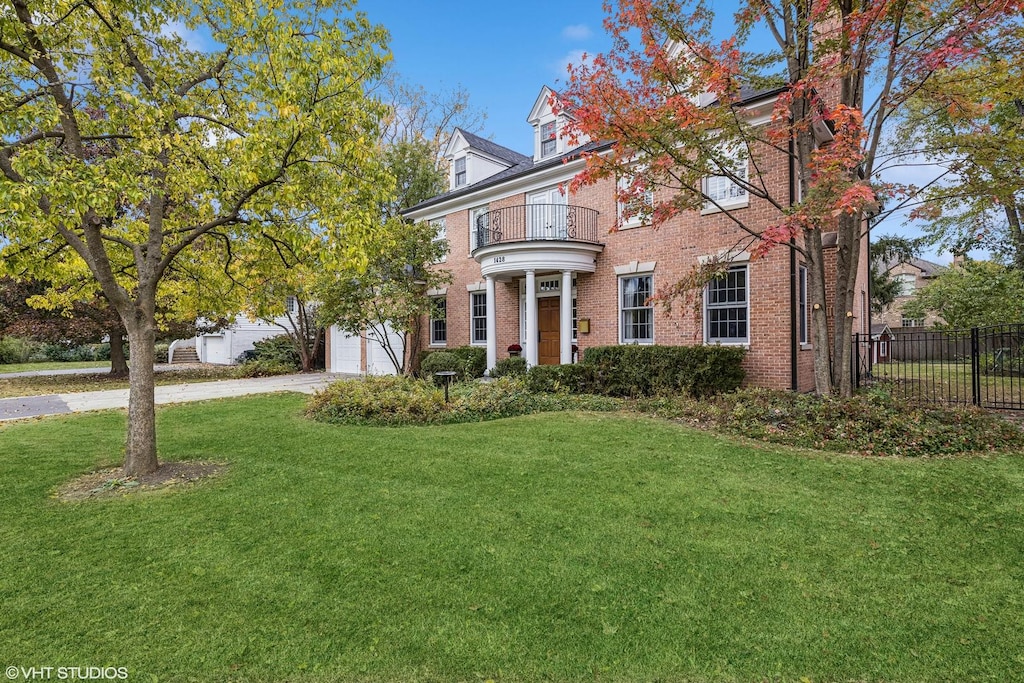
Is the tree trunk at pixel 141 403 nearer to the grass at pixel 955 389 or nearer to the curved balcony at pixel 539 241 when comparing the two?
the curved balcony at pixel 539 241

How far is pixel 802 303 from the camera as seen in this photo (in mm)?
11227

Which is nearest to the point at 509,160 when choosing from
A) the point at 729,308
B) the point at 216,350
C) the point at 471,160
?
the point at 471,160

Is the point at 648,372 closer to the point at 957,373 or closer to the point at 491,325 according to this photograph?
the point at 491,325

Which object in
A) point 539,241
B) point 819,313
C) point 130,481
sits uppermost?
point 539,241

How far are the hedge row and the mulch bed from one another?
6.78 meters

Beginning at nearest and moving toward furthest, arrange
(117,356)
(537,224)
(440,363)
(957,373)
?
(957,373), (537,224), (440,363), (117,356)

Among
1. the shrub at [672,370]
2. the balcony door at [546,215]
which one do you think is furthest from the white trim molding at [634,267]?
the shrub at [672,370]

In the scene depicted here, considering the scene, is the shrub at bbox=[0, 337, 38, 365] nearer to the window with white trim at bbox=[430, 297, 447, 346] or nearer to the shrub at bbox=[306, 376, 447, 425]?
the window with white trim at bbox=[430, 297, 447, 346]

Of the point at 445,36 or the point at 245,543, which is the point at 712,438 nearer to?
the point at 245,543

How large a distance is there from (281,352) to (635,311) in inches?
612

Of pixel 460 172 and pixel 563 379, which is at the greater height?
pixel 460 172

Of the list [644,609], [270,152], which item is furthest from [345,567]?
[270,152]

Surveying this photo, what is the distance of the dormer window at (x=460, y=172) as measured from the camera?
1934cm

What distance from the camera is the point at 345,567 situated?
3.39 metres
